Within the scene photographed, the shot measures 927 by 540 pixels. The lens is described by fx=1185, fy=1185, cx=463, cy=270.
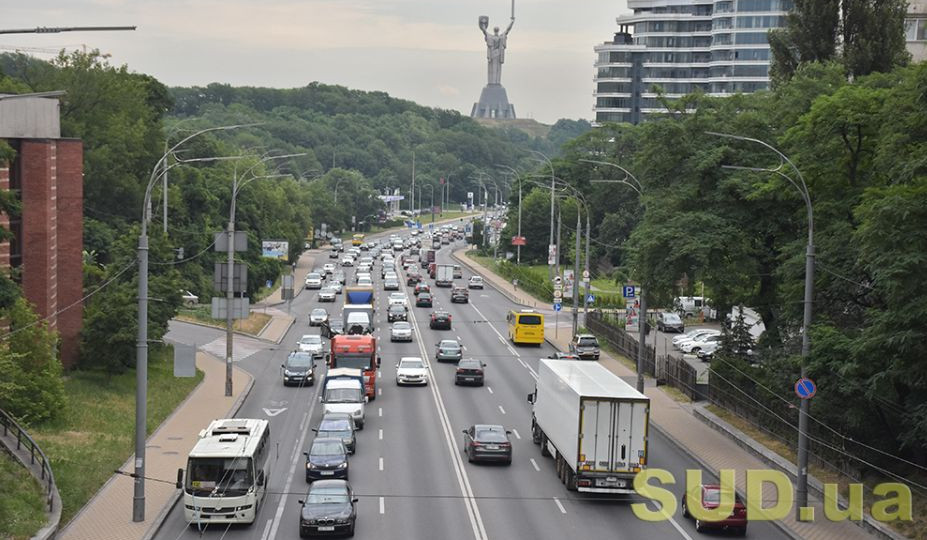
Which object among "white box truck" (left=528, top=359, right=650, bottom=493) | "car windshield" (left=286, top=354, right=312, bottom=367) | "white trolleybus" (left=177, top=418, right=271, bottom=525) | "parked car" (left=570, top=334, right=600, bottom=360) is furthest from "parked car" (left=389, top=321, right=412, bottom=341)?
"white trolleybus" (left=177, top=418, right=271, bottom=525)

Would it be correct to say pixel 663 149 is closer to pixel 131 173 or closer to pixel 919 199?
pixel 919 199

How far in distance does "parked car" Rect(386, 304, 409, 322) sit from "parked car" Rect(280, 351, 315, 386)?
2466 centimetres

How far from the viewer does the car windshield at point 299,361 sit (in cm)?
5643

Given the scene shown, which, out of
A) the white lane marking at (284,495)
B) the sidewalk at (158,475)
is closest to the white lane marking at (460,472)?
the white lane marking at (284,495)

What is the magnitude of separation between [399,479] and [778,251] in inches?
807

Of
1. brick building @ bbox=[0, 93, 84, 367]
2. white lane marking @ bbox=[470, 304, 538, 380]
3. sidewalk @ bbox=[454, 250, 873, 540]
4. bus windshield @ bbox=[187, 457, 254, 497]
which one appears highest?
brick building @ bbox=[0, 93, 84, 367]

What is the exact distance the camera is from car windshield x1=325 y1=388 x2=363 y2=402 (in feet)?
150

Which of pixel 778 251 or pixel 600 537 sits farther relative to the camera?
pixel 778 251

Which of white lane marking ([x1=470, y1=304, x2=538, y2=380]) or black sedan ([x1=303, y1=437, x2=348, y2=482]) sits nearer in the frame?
black sedan ([x1=303, y1=437, x2=348, y2=482])

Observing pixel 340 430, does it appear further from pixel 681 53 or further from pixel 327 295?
pixel 681 53

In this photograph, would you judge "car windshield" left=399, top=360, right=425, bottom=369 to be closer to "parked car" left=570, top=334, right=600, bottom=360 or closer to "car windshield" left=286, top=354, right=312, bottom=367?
"car windshield" left=286, top=354, right=312, bottom=367

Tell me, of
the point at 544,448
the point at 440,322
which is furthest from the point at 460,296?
the point at 544,448

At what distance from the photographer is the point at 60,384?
136ft

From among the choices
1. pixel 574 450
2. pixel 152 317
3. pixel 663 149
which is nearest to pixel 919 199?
pixel 574 450
